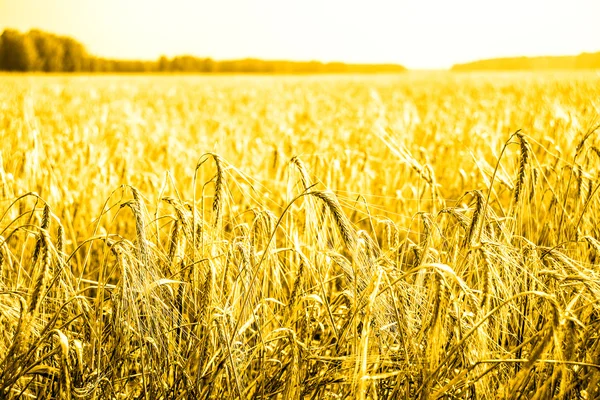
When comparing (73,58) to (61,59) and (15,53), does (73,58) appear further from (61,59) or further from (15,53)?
(15,53)

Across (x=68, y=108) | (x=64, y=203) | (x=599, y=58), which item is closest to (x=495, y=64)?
(x=599, y=58)

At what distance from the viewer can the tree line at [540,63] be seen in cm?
3425

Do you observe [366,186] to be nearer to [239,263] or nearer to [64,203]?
[64,203]

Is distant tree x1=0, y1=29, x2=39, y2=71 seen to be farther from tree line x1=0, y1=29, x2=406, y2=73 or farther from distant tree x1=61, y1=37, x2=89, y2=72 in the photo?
distant tree x1=61, y1=37, x2=89, y2=72

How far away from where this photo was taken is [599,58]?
35.3 meters

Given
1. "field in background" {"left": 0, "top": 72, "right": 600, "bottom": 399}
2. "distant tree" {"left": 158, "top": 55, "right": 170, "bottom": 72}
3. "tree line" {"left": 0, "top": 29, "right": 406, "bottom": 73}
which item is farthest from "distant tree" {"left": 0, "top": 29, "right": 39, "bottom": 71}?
"field in background" {"left": 0, "top": 72, "right": 600, "bottom": 399}

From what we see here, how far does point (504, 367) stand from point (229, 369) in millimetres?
682

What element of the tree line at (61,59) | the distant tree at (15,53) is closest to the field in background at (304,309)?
the tree line at (61,59)

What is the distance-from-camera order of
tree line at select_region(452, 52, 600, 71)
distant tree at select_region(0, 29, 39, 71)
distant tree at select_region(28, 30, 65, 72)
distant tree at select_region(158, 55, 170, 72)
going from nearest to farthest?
tree line at select_region(452, 52, 600, 71) < distant tree at select_region(0, 29, 39, 71) < distant tree at select_region(28, 30, 65, 72) < distant tree at select_region(158, 55, 170, 72)

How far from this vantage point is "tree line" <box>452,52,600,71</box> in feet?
112

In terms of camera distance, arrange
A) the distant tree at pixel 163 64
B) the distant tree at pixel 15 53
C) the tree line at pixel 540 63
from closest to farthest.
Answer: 1. the tree line at pixel 540 63
2. the distant tree at pixel 15 53
3. the distant tree at pixel 163 64

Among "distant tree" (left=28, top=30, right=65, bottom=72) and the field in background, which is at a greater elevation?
"distant tree" (left=28, top=30, right=65, bottom=72)

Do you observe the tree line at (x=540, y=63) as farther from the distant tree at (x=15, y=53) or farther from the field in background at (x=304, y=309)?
the distant tree at (x=15, y=53)

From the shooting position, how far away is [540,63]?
118ft
